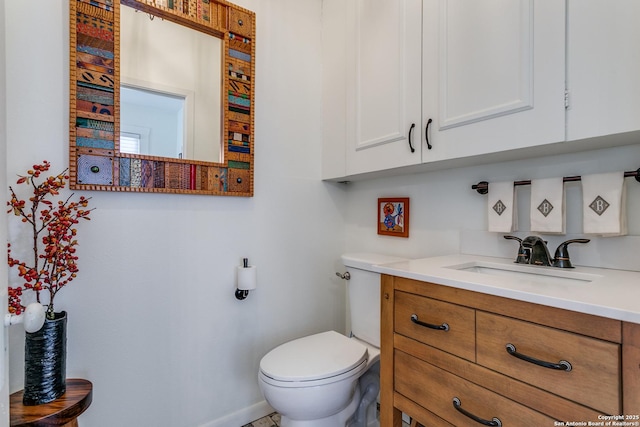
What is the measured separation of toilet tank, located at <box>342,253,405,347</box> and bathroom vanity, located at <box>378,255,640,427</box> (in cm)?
38

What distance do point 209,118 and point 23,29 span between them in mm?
683

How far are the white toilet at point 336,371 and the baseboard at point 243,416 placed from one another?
0.40 metres

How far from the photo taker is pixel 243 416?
5.21ft

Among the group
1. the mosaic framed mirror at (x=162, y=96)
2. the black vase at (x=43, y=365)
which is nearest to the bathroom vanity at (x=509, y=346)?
the mosaic framed mirror at (x=162, y=96)

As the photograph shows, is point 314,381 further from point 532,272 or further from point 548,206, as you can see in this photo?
point 548,206

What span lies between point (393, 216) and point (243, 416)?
51.3 inches

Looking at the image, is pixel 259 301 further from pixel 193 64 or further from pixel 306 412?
pixel 193 64

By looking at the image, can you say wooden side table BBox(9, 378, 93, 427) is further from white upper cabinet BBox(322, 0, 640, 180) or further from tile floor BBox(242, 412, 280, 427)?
white upper cabinet BBox(322, 0, 640, 180)

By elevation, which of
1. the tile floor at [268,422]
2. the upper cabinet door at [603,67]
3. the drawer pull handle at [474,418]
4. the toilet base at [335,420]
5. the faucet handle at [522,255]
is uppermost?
the upper cabinet door at [603,67]

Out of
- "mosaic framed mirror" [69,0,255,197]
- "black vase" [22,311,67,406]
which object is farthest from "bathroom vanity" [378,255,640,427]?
"black vase" [22,311,67,406]

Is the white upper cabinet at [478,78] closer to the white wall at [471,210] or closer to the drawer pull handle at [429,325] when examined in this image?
the white wall at [471,210]

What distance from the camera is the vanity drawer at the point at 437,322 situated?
2.80 feet

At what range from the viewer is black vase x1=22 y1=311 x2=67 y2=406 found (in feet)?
3.19

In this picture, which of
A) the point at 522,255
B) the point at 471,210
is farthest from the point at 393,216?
the point at 522,255
